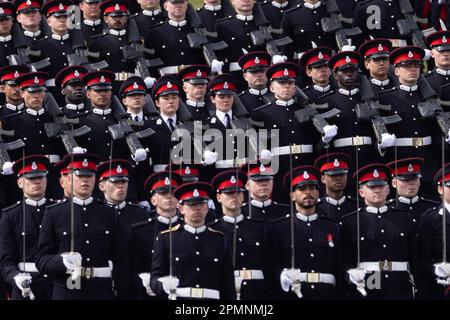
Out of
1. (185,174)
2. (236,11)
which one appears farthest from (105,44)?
(185,174)

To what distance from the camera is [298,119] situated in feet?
99.4

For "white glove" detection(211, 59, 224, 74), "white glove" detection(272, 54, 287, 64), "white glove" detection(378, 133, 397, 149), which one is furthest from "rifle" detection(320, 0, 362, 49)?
"white glove" detection(378, 133, 397, 149)

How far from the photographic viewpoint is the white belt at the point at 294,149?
3008 cm

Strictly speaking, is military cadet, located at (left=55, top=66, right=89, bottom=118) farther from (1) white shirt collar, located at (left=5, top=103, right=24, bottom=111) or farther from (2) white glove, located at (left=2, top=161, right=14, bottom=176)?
(2) white glove, located at (left=2, top=161, right=14, bottom=176)

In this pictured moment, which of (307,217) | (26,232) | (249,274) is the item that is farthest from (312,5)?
(26,232)

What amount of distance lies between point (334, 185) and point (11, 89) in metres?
5.10

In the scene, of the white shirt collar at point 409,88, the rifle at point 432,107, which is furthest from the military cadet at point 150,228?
the white shirt collar at point 409,88

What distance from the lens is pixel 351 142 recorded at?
30.4m

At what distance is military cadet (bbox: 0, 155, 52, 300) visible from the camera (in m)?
26.5

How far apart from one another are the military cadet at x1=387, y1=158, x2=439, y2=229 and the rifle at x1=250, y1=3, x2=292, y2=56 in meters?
4.80
